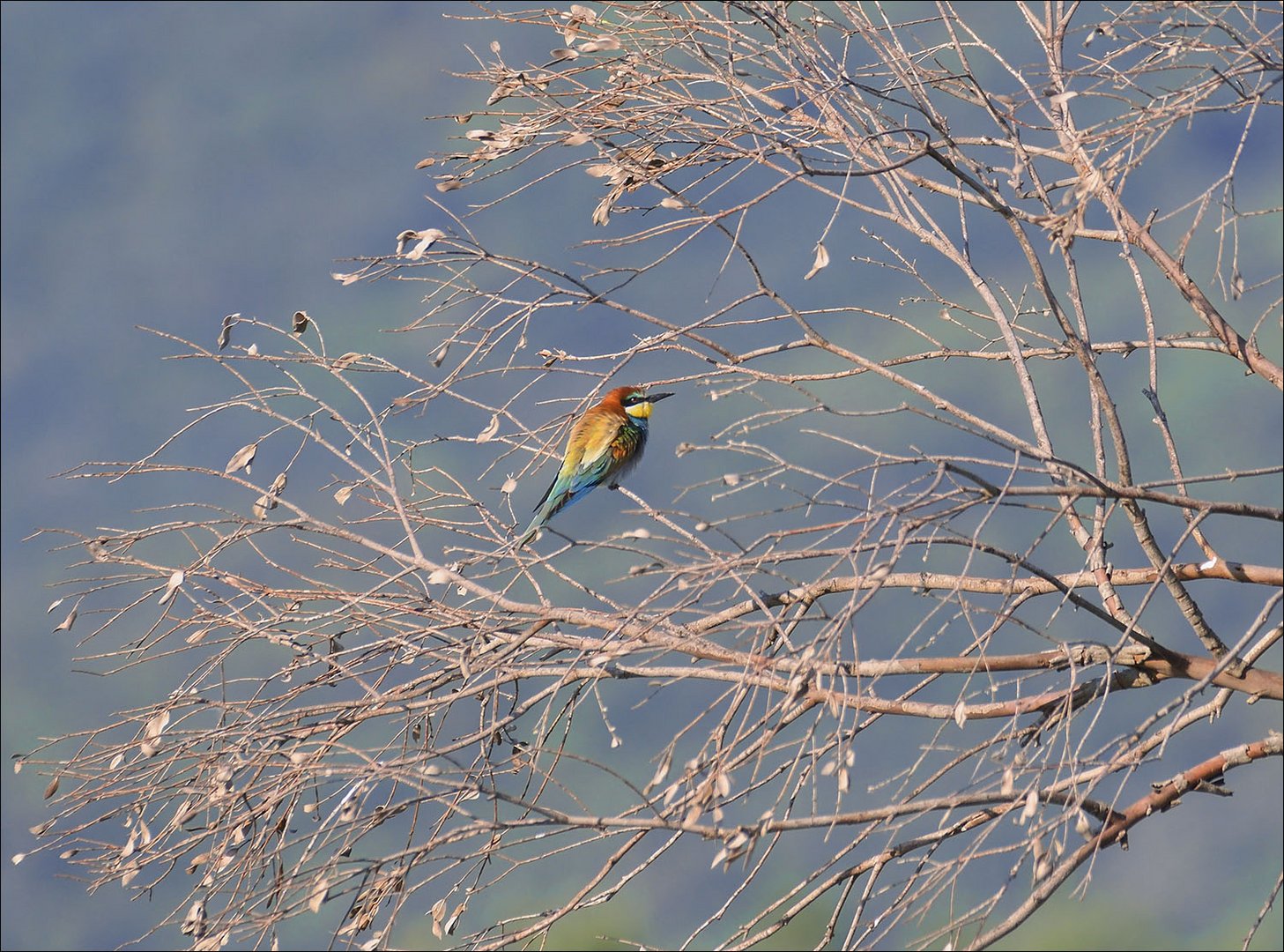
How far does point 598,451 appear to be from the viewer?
5.02 m

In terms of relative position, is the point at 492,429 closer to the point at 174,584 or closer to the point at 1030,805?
the point at 174,584

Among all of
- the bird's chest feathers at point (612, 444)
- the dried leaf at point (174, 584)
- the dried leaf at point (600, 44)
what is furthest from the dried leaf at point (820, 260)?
the bird's chest feathers at point (612, 444)

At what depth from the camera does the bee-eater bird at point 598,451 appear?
496 cm

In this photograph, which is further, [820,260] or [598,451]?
[598,451]

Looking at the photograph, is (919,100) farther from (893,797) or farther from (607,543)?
(893,797)

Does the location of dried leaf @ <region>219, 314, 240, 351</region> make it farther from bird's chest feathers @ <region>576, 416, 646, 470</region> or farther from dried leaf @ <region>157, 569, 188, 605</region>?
bird's chest feathers @ <region>576, 416, 646, 470</region>

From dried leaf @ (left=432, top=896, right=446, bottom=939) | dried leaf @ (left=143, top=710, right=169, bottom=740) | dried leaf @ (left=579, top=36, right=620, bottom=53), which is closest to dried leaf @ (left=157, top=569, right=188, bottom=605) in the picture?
dried leaf @ (left=143, top=710, right=169, bottom=740)

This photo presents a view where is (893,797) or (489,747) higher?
(489,747)

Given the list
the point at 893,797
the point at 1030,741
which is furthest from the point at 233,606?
the point at 1030,741

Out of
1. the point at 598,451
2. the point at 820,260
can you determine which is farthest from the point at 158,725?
the point at 598,451

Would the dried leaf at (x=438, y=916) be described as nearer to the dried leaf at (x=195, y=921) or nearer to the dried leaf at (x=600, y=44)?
the dried leaf at (x=195, y=921)

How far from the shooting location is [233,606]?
3.09 meters

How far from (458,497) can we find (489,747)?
2.23ft

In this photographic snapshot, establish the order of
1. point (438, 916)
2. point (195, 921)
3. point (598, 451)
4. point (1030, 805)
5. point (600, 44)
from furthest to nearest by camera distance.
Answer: point (598, 451) → point (600, 44) → point (438, 916) → point (195, 921) → point (1030, 805)
